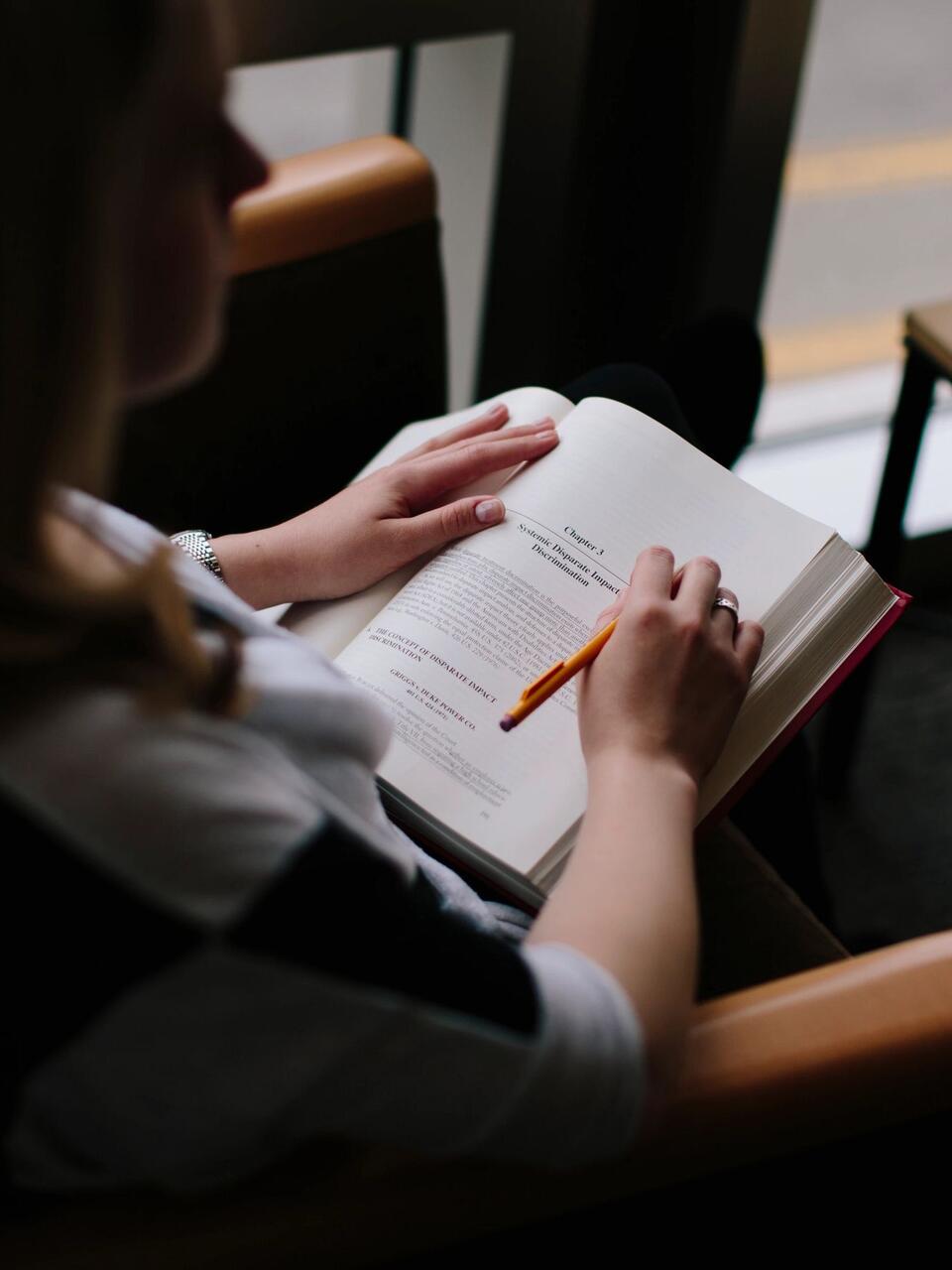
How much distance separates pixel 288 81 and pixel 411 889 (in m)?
1.35

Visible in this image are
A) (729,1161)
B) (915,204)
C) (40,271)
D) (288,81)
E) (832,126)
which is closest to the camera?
(40,271)

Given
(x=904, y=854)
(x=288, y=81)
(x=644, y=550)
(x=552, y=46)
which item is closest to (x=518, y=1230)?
(x=644, y=550)

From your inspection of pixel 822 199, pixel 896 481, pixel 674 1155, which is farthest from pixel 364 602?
pixel 822 199

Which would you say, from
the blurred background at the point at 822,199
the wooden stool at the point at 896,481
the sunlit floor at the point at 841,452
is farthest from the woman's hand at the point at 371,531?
the sunlit floor at the point at 841,452

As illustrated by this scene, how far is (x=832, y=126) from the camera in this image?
241 cm

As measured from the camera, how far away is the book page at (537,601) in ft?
2.30

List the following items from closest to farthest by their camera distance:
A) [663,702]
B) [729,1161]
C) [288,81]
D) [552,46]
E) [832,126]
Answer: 1. [729,1161]
2. [663,702]
3. [552,46]
4. [288,81]
5. [832,126]

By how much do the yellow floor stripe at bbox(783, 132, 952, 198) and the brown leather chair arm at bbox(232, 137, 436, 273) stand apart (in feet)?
4.24

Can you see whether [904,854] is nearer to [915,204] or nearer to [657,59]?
[657,59]

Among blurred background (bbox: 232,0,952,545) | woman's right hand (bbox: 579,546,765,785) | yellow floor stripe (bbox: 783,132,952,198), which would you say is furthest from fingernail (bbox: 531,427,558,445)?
yellow floor stripe (bbox: 783,132,952,198)

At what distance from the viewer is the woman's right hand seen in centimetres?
65

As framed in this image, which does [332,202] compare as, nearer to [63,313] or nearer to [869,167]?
[63,313]

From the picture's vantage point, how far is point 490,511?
31.4 inches

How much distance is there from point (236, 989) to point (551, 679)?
0.30 meters
